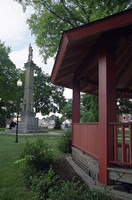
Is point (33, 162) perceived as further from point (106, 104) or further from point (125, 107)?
point (125, 107)

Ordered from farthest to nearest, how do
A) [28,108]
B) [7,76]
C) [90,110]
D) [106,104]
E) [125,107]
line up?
[7,76], [28,108], [125,107], [90,110], [106,104]

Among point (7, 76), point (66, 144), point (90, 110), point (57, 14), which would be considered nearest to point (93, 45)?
point (66, 144)

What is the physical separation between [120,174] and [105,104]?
1.42 m

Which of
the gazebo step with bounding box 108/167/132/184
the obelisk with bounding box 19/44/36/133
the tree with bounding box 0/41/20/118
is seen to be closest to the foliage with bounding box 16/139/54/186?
the gazebo step with bounding box 108/167/132/184

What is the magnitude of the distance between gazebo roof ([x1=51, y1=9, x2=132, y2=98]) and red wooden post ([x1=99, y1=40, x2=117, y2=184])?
33 cm

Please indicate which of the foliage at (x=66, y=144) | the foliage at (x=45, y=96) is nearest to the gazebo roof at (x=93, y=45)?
the foliage at (x=66, y=144)

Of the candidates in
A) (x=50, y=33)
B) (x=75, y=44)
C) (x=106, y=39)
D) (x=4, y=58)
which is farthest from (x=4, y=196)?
(x=4, y=58)

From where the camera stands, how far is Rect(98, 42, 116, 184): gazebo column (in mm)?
3520

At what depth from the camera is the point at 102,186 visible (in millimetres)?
3361

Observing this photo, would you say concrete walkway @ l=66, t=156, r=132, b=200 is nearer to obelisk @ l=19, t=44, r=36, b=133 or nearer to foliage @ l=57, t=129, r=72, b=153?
foliage @ l=57, t=129, r=72, b=153

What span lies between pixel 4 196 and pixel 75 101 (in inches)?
163

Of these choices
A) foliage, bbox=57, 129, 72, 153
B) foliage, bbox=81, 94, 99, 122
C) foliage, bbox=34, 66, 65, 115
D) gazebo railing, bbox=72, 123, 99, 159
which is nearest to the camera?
gazebo railing, bbox=72, 123, 99, 159

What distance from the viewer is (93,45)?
168 inches

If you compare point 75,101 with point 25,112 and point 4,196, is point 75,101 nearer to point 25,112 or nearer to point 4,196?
point 4,196
